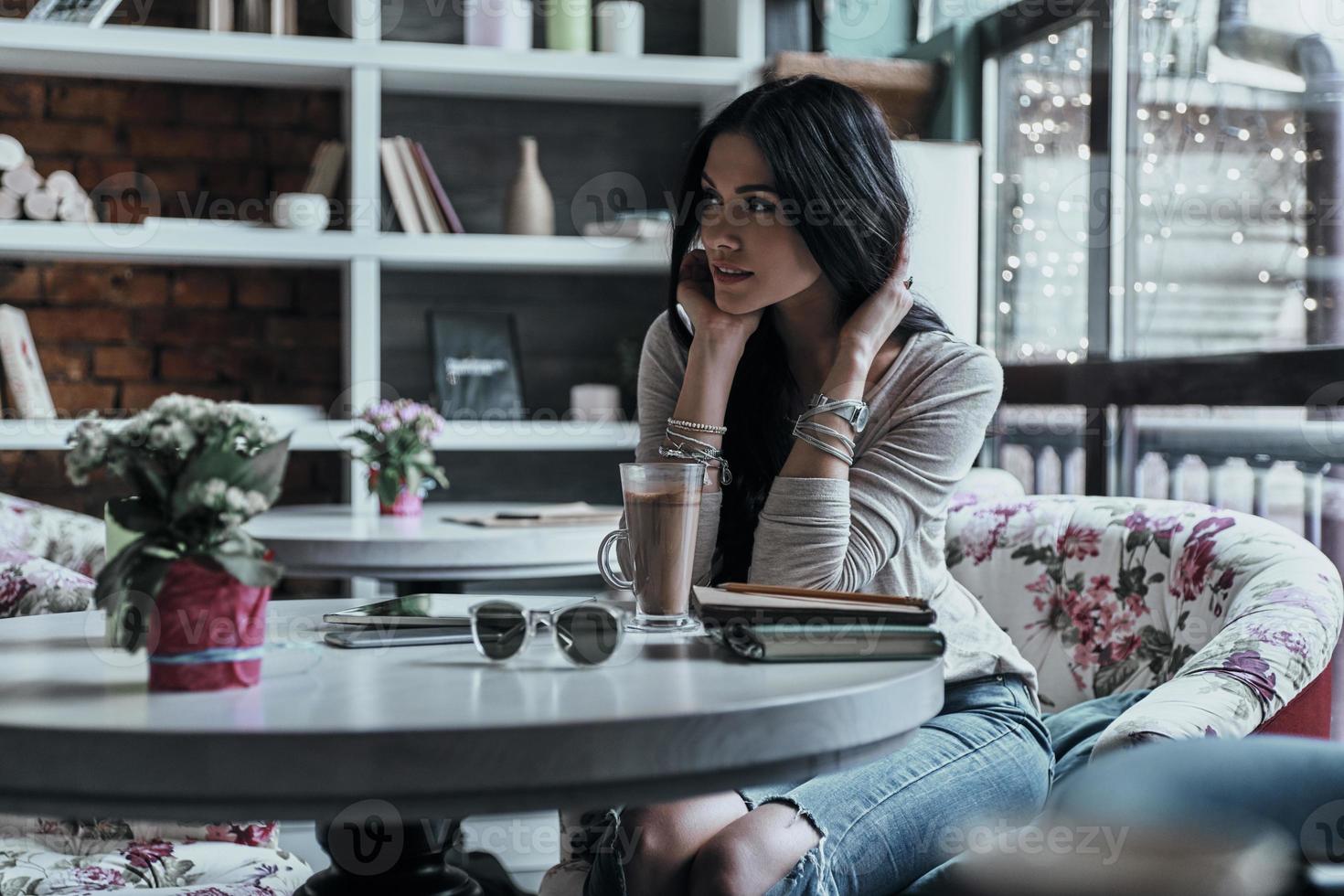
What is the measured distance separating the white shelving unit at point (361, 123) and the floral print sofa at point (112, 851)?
151cm

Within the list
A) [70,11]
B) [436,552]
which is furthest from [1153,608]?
[70,11]

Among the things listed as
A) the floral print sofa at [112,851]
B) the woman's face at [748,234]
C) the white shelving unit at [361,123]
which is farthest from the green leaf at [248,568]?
the white shelving unit at [361,123]

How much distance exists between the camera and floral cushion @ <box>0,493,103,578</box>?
2.35m

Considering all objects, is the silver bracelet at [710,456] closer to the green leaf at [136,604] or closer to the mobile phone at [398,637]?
the mobile phone at [398,637]

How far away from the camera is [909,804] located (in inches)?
47.4

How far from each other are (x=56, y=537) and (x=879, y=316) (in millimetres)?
1693

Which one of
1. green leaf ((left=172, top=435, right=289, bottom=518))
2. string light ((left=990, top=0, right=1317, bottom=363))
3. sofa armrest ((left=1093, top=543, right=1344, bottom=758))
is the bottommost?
sofa armrest ((left=1093, top=543, right=1344, bottom=758))

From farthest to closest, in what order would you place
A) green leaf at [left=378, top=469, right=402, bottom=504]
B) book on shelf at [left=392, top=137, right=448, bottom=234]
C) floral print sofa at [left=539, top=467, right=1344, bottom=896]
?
1. book on shelf at [left=392, top=137, right=448, bottom=234]
2. green leaf at [left=378, top=469, right=402, bottom=504]
3. floral print sofa at [left=539, top=467, right=1344, bottom=896]

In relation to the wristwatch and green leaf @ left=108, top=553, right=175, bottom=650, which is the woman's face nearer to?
the wristwatch

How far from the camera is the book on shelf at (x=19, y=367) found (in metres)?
3.12

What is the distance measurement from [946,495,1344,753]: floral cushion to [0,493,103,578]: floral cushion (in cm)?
155

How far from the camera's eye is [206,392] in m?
3.48

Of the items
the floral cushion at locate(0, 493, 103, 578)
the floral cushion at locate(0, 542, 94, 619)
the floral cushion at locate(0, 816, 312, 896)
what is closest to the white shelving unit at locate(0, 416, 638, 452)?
the floral cushion at locate(0, 493, 103, 578)

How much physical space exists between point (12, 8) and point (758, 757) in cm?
324
